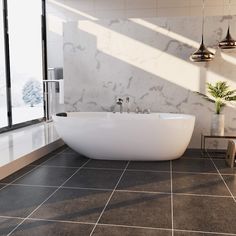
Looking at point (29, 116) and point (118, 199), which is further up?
point (29, 116)

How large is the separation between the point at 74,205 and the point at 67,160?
150 centimetres

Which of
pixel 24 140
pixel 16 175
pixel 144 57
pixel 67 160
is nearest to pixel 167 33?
pixel 144 57

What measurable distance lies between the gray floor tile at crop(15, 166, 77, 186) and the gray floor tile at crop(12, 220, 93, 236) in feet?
2.79

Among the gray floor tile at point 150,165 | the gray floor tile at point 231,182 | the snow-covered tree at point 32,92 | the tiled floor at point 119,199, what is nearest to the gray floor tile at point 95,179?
the tiled floor at point 119,199

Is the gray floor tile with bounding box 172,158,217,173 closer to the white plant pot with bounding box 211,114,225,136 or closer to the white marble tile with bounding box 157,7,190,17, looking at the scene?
the white plant pot with bounding box 211,114,225,136

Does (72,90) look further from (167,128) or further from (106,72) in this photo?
(167,128)

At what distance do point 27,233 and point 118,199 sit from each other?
2.84 feet

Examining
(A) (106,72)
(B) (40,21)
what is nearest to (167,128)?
(A) (106,72)

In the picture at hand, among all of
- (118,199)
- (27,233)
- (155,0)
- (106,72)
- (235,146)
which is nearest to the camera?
(27,233)

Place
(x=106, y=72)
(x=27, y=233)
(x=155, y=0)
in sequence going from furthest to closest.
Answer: (x=155, y=0) < (x=106, y=72) < (x=27, y=233)

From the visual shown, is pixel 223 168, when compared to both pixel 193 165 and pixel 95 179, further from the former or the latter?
pixel 95 179

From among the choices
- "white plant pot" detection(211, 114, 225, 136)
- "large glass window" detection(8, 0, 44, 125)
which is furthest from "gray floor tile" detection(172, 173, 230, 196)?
"large glass window" detection(8, 0, 44, 125)

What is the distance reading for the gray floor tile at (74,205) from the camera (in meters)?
2.25

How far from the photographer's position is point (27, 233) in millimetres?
1987
